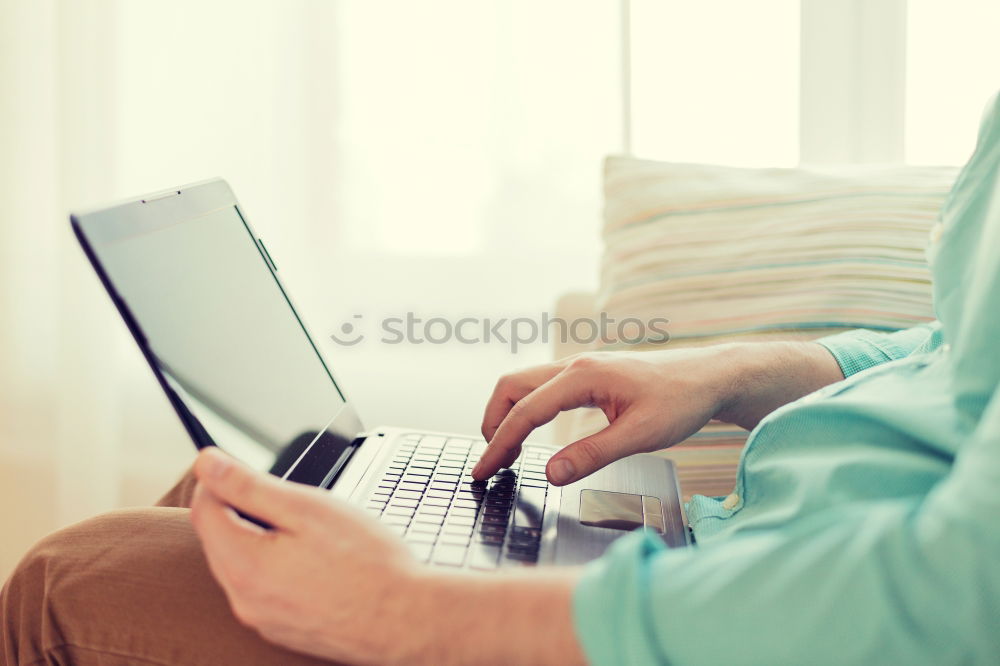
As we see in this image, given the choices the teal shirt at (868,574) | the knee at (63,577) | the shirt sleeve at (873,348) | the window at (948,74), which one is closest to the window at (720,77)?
the window at (948,74)

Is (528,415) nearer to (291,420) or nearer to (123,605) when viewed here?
(291,420)

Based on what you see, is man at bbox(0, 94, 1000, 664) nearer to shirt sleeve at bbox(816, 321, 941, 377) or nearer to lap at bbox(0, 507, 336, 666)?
lap at bbox(0, 507, 336, 666)

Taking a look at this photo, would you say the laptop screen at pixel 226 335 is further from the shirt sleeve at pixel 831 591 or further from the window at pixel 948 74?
the window at pixel 948 74

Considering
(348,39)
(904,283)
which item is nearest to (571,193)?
(348,39)

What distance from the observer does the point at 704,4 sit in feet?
5.59

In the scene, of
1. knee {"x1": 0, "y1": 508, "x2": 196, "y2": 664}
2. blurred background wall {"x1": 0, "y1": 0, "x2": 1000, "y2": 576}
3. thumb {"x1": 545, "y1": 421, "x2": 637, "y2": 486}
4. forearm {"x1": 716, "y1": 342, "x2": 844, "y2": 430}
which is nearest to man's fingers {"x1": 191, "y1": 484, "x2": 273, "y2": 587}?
knee {"x1": 0, "y1": 508, "x2": 196, "y2": 664}

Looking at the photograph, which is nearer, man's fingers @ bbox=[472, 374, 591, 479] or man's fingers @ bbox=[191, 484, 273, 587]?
man's fingers @ bbox=[191, 484, 273, 587]

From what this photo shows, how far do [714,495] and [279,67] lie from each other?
136cm

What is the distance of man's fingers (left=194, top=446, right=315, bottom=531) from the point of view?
473 millimetres

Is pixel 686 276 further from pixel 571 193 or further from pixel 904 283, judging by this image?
pixel 571 193

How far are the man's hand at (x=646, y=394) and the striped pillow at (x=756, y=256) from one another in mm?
A: 179

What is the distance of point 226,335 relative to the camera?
2.29 ft

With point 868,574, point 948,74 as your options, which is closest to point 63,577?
point 868,574

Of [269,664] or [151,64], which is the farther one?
[151,64]
